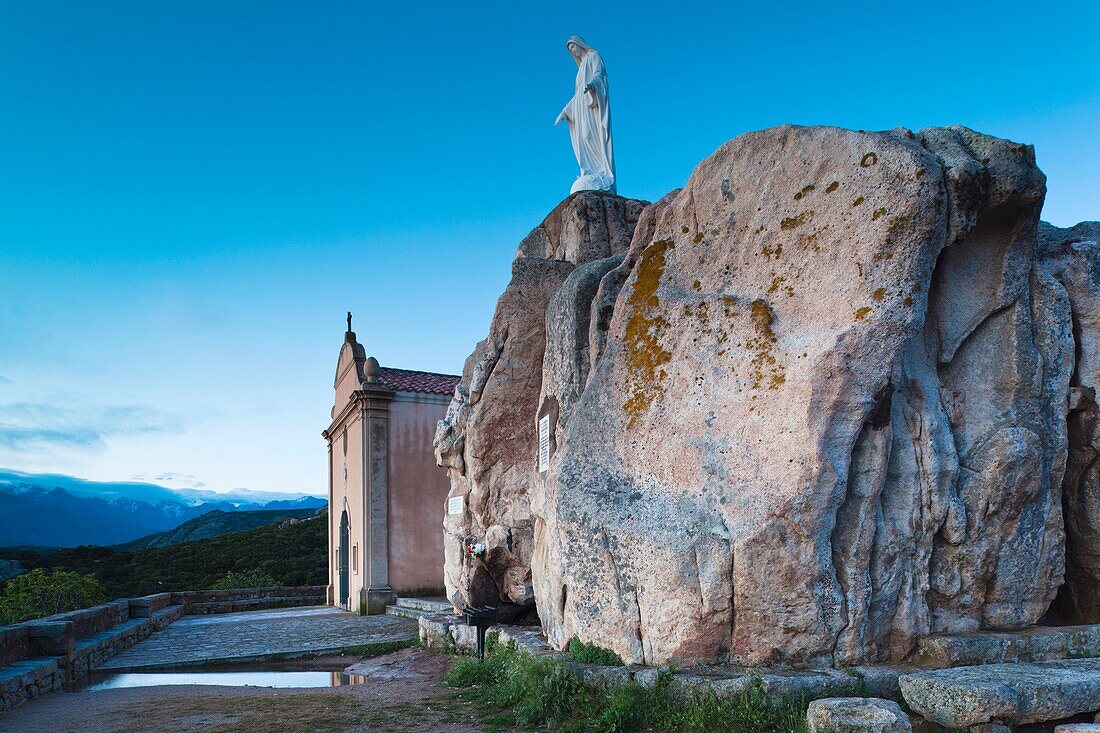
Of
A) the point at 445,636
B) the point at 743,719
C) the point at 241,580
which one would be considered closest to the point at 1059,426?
the point at 743,719

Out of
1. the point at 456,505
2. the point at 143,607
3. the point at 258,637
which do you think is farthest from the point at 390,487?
the point at 456,505

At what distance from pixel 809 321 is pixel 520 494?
18.1 ft

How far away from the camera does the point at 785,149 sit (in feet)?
22.6

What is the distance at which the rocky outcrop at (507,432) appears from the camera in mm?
10445

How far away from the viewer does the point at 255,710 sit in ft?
24.5

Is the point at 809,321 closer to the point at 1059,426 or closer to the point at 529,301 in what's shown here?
the point at 1059,426

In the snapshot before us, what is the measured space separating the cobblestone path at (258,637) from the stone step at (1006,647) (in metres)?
8.65

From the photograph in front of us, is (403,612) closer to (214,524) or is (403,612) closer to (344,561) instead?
(344,561)

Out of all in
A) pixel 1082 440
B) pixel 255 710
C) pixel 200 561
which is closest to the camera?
pixel 1082 440

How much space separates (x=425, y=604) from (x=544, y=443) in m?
8.21

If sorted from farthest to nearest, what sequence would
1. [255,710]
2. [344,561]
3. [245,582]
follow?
[245,582], [344,561], [255,710]

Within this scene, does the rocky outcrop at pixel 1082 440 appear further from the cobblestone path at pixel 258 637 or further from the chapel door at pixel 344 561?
the chapel door at pixel 344 561

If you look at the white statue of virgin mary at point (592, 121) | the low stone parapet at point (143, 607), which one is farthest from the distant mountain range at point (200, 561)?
the white statue of virgin mary at point (592, 121)

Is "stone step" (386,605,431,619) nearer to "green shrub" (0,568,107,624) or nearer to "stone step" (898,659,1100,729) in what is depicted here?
"green shrub" (0,568,107,624)
